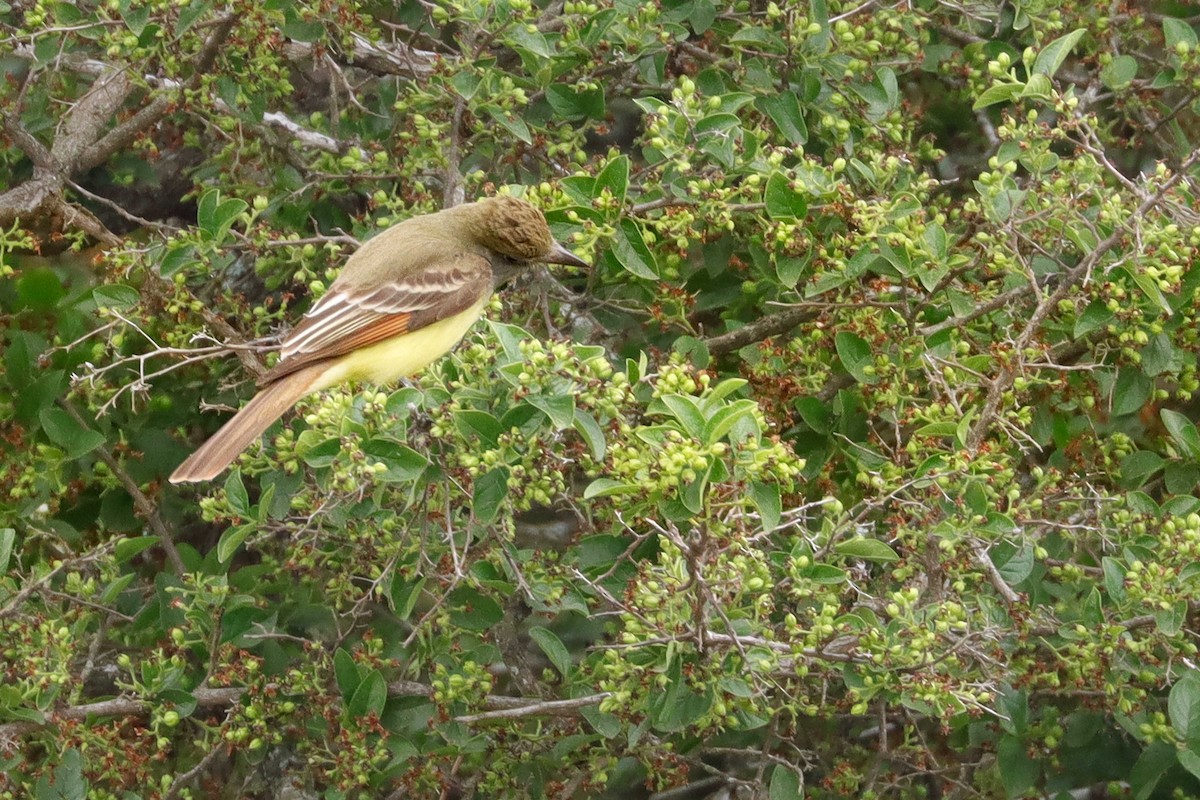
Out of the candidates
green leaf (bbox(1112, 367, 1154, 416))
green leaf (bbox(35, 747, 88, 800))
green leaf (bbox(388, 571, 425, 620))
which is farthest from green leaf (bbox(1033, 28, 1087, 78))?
green leaf (bbox(35, 747, 88, 800))

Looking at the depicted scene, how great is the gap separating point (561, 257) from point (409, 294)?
602mm

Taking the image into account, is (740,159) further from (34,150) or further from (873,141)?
(34,150)

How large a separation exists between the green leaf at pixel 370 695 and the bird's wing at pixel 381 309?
1034 mm

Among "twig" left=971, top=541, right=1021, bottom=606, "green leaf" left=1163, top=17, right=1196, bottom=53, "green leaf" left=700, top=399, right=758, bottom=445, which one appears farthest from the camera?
"green leaf" left=1163, top=17, right=1196, bottom=53

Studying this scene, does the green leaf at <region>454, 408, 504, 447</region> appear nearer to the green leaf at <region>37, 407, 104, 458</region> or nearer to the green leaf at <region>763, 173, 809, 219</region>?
the green leaf at <region>763, 173, 809, 219</region>

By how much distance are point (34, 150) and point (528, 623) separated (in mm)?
2557

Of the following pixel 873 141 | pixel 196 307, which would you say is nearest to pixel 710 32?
pixel 873 141

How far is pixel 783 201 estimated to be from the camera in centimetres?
451

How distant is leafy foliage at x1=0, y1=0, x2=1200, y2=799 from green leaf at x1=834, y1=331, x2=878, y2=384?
1 cm

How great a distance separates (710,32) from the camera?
5.36 m

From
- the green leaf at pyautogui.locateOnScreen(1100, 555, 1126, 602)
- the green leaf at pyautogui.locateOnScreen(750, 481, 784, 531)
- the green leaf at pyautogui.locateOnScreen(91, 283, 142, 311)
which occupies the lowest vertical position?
the green leaf at pyautogui.locateOnScreen(1100, 555, 1126, 602)

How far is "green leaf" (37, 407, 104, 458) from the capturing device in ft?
16.3

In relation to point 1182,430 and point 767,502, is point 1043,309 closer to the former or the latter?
point 1182,430

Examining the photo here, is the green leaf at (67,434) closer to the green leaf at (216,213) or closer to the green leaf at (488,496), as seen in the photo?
the green leaf at (216,213)
